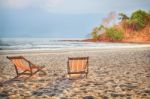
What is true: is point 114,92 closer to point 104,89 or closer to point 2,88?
point 104,89

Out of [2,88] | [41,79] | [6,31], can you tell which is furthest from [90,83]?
[6,31]

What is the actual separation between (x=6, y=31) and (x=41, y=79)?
108 m

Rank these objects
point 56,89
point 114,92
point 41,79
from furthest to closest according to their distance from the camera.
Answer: point 41,79 < point 56,89 < point 114,92

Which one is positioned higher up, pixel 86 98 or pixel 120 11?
pixel 120 11

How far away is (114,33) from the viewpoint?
77750 millimetres

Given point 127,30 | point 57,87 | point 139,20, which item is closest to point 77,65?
point 57,87

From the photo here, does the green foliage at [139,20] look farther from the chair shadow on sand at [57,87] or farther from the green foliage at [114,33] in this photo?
the chair shadow on sand at [57,87]

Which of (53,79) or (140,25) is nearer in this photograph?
(53,79)

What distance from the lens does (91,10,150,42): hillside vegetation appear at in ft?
248

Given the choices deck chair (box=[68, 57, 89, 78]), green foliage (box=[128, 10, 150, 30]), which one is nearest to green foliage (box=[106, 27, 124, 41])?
green foliage (box=[128, 10, 150, 30])

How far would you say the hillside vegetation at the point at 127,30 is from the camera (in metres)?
75.7

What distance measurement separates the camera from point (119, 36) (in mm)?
76938

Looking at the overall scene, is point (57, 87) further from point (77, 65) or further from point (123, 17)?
point (123, 17)

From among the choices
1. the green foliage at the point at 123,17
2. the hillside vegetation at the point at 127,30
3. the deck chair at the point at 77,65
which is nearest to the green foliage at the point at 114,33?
the hillside vegetation at the point at 127,30
